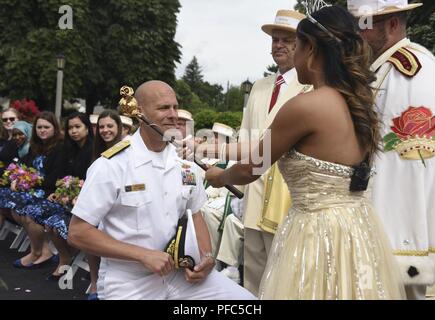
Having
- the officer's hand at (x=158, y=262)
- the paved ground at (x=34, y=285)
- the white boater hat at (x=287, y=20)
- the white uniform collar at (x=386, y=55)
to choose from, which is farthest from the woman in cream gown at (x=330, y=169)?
the paved ground at (x=34, y=285)

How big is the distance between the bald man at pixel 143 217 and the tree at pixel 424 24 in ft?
29.7

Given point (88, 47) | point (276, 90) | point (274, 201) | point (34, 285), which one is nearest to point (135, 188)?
point (274, 201)

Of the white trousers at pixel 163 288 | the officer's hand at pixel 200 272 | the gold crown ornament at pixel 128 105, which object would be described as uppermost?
the gold crown ornament at pixel 128 105

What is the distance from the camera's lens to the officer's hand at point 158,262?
2.85m

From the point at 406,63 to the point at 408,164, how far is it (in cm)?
50

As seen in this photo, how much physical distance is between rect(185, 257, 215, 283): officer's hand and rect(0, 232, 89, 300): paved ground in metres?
2.69

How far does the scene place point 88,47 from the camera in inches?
1032

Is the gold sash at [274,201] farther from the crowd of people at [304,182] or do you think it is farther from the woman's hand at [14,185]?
the woman's hand at [14,185]

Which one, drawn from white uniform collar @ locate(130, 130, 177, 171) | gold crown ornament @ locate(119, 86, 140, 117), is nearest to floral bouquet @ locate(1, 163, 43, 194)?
white uniform collar @ locate(130, 130, 177, 171)

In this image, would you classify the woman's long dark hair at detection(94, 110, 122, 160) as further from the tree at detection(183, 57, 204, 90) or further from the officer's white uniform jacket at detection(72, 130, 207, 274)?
the tree at detection(183, 57, 204, 90)

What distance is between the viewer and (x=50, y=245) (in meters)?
7.00
